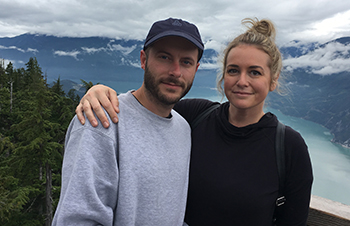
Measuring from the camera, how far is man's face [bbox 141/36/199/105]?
2162 mm

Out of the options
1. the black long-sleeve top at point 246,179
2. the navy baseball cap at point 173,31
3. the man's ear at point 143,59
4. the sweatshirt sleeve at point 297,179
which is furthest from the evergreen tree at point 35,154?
the sweatshirt sleeve at point 297,179

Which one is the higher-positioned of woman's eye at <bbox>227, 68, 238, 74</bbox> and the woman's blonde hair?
the woman's blonde hair

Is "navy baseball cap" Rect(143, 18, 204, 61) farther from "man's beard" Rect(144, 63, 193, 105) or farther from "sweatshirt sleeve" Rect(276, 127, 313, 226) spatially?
"sweatshirt sleeve" Rect(276, 127, 313, 226)

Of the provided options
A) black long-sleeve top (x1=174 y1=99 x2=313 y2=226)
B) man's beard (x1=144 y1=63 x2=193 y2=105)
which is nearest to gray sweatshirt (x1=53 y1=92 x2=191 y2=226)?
man's beard (x1=144 y1=63 x2=193 y2=105)

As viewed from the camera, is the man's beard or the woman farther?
the woman

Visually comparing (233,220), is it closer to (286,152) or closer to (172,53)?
(286,152)

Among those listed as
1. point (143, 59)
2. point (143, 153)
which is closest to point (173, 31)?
point (143, 59)

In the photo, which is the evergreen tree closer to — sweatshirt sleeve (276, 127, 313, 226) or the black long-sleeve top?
the black long-sleeve top

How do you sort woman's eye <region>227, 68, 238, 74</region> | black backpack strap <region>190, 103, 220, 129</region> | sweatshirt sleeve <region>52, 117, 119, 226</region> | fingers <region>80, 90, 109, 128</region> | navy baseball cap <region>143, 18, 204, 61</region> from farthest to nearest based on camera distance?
black backpack strap <region>190, 103, 220, 129</region>
woman's eye <region>227, 68, 238, 74</region>
navy baseball cap <region>143, 18, 204, 61</region>
fingers <region>80, 90, 109, 128</region>
sweatshirt sleeve <region>52, 117, 119, 226</region>

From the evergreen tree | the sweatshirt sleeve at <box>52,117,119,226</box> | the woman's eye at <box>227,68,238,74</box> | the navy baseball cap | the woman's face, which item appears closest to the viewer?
the sweatshirt sleeve at <box>52,117,119,226</box>

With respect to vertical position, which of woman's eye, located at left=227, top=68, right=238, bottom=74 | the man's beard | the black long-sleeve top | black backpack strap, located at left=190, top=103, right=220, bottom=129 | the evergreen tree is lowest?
the evergreen tree

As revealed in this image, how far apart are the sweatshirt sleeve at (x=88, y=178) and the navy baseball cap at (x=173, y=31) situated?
3.14ft

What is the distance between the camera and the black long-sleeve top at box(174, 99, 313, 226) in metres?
2.29

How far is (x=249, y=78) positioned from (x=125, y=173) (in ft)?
5.39
